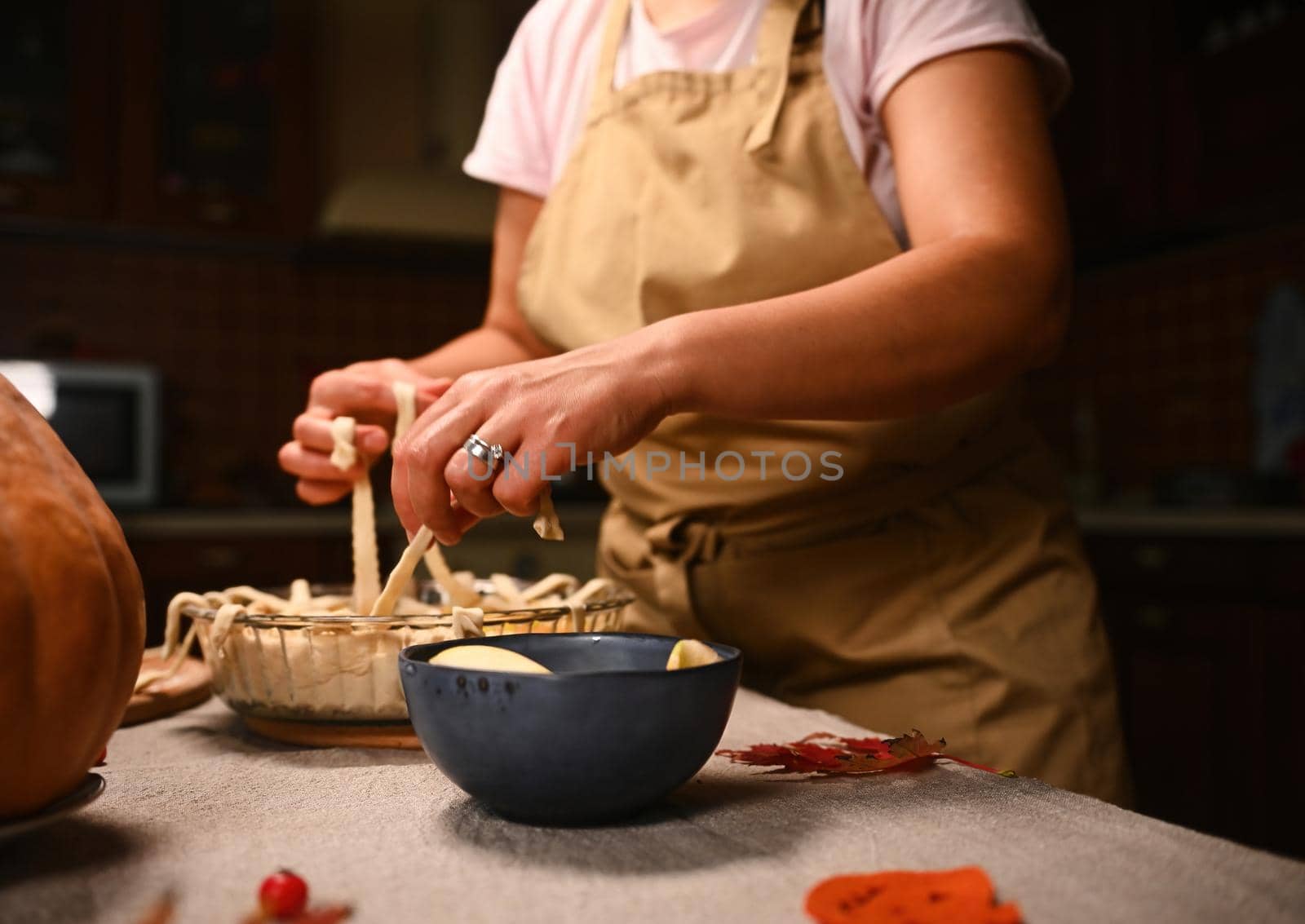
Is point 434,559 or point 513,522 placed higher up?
point 434,559

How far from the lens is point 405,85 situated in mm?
2857

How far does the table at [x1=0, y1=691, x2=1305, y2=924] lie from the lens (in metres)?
0.38

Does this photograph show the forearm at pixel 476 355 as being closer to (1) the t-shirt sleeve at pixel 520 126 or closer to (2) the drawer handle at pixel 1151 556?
→ (1) the t-shirt sleeve at pixel 520 126

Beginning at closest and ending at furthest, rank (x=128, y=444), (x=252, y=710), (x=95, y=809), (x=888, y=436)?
1. (x=95, y=809)
2. (x=252, y=710)
3. (x=888, y=436)
4. (x=128, y=444)

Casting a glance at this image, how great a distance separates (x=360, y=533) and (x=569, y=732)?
389mm

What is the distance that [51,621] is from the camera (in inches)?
16.3

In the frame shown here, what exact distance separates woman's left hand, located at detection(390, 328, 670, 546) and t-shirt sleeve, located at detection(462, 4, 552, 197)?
0.56 meters

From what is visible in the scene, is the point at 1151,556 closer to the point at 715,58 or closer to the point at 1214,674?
the point at 1214,674

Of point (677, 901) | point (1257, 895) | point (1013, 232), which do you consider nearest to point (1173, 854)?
point (1257, 895)

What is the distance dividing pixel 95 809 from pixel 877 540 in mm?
594

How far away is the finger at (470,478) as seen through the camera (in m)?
0.53

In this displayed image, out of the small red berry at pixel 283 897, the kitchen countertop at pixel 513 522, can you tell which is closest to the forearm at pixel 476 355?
the small red berry at pixel 283 897

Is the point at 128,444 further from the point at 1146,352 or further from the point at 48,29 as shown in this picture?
Result: the point at 1146,352

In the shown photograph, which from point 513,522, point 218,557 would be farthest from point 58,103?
point 513,522
